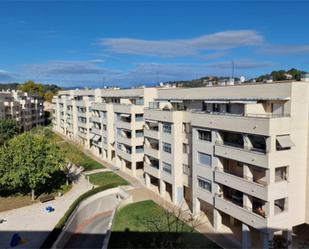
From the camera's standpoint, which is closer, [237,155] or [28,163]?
[237,155]

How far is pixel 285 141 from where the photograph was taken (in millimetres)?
26391

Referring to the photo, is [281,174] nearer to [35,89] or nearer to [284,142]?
[284,142]

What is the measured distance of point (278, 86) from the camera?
1077 inches

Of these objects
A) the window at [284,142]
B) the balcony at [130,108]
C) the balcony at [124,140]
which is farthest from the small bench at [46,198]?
the window at [284,142]

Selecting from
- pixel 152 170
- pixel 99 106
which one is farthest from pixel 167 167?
pixel 99 106

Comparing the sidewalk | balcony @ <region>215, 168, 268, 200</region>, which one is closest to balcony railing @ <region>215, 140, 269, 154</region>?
balcony @ <region>215, 168, 268, 200</region>

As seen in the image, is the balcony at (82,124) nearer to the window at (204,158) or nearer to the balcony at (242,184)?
the window at (204,158)

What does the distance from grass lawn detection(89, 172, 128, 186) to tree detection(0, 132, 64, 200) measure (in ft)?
22.9

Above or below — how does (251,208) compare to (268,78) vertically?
below

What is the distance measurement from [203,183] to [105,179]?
852 inches

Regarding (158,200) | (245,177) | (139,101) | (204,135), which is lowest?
(158,200)

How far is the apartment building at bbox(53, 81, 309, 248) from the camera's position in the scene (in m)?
26.6

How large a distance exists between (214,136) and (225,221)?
967 centimetres

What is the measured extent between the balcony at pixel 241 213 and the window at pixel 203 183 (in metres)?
1.83
